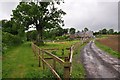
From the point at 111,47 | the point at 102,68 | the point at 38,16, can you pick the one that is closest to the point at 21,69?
the point at 102,68

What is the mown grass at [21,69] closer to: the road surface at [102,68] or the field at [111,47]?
the road surface at [102,68]

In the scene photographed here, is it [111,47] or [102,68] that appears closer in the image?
[102,68]

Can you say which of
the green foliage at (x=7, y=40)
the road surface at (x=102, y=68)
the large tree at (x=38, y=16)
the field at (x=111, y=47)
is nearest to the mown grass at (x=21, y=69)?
the green foliage at (x=7, y=40)

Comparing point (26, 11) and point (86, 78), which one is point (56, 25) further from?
point (86, 78)

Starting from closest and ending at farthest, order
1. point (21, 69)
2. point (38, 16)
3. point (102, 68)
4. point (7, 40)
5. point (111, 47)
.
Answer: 1. point (102, 68)
2. point (21, 69)
3. point (7, 40)
4. point (111, 47)
5. point (38, 16)

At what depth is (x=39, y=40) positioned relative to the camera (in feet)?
174

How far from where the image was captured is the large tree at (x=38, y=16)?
50.1 meters

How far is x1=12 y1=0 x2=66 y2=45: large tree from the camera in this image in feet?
164

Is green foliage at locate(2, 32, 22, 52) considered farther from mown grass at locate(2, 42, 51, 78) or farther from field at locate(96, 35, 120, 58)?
field at locate(96, 35, 120, 58)

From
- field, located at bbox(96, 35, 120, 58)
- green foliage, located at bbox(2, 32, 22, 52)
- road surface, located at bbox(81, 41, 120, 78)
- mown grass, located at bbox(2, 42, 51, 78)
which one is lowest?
mown grass, located at bbox(2, 42, 51, 78)

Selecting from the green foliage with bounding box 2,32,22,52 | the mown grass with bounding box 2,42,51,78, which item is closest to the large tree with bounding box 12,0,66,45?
the green foliage with bounding box 2,32,22,52

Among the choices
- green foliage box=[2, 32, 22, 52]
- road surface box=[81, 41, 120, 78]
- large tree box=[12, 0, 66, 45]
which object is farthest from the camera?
large tree box=[12, 0, 66, 45]

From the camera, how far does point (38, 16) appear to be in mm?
50156

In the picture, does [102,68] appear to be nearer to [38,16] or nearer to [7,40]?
[7,40]
